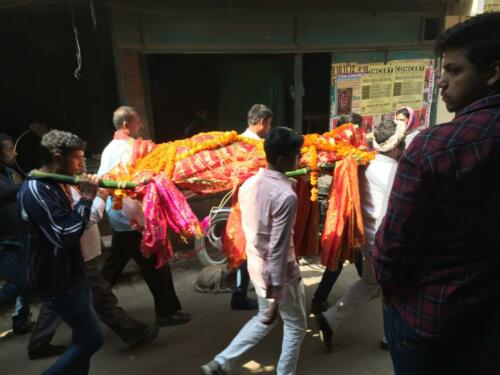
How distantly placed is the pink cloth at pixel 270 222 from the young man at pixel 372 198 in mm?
976

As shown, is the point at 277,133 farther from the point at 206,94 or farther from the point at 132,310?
the point at 206,94

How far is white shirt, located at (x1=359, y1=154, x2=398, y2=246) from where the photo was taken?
2939 mm

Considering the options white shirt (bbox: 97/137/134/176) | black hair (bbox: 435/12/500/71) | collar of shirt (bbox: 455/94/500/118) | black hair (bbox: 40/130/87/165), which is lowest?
white shirt (bbox: 97/137/134/176)

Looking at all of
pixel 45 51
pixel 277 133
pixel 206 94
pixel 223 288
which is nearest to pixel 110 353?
pixel 223 288

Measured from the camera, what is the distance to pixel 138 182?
256 cm

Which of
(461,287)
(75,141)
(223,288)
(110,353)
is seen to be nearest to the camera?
(461,287)

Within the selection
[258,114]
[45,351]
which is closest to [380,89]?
[258,114]

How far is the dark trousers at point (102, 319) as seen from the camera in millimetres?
3029

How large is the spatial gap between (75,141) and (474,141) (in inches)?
79.6

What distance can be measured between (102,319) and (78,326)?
74 cm

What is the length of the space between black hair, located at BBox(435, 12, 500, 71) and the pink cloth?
1173 mm

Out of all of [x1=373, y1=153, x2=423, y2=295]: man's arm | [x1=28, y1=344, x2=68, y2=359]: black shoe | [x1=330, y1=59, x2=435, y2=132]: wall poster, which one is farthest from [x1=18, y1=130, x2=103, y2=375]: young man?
[x1=330, y1=59, x2=435, y2=132]: wall poster

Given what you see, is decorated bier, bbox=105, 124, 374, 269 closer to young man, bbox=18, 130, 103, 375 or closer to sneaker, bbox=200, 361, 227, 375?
young man, bbox=18, 130, 103, 375

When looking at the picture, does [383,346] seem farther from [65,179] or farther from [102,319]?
[65,179]
